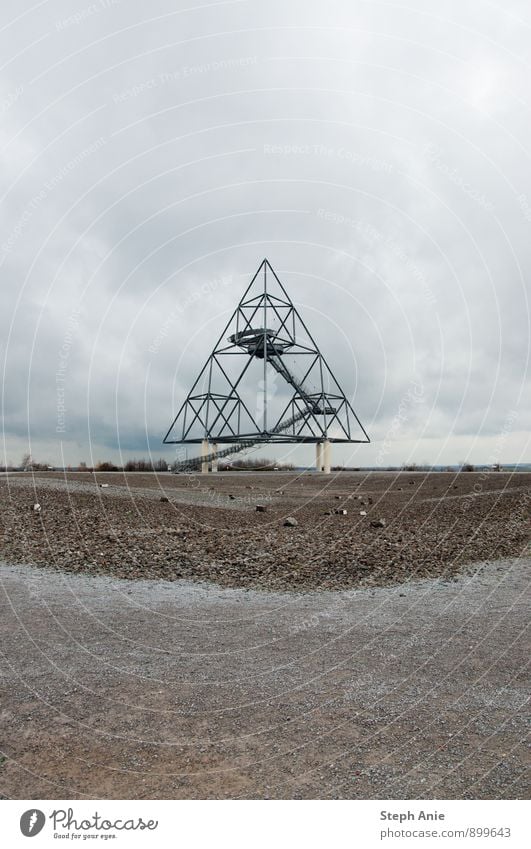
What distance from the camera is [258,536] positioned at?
13203 mm

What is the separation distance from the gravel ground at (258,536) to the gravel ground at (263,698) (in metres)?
1.89

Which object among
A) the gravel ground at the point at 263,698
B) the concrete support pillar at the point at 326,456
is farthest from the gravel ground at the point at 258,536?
the concrete support pillar at the point at 326,456

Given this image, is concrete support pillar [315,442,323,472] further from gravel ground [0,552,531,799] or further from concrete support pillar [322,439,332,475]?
gravel ground [0,552,531,799]

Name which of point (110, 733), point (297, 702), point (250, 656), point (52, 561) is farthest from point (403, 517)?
point (110, 733)

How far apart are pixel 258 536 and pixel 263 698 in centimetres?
815

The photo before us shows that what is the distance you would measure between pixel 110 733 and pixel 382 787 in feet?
6.98

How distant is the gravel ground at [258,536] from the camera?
34.7 feet

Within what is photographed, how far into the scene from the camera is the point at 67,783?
3.80m

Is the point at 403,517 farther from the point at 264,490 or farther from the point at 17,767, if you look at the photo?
the point at 17,767

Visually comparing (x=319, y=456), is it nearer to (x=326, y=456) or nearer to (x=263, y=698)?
(x=326, y=456)

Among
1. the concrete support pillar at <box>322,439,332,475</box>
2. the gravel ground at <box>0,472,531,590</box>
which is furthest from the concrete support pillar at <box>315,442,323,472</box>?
the gravel ground at <box>0,472,531,590</box>

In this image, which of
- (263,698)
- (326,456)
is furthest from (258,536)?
(326,456)

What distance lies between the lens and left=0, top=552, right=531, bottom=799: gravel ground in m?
3.83

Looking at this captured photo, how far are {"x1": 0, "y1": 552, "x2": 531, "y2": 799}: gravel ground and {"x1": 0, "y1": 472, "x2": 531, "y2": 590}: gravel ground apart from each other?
1891 mm
